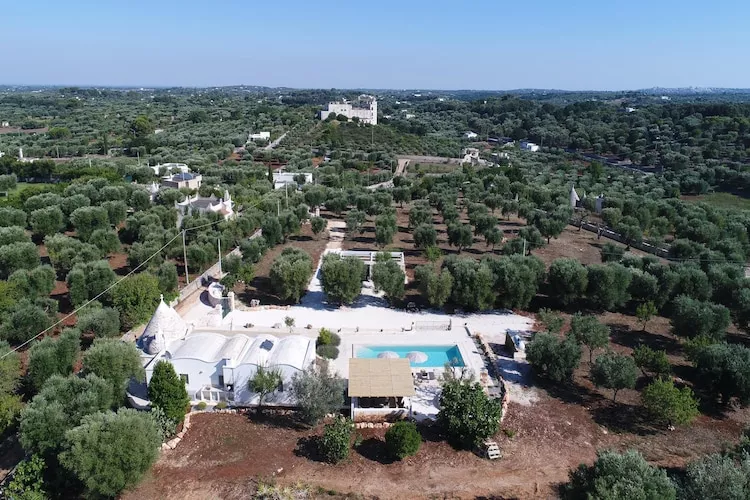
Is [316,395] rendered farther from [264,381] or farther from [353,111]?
[353,111]

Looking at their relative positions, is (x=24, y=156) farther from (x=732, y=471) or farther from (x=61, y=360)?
(x=732, y=471)

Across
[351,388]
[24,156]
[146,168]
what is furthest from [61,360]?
[24,156]

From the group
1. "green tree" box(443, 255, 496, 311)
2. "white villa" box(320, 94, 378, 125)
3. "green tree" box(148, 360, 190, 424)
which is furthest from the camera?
"white villa" box(320, 94, 378, 125)

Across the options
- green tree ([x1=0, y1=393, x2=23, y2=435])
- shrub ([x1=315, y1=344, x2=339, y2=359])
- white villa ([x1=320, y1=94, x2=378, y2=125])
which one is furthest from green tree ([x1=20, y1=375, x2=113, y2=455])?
white villa ([x1=320, y1=94, x2=378, y2=125])

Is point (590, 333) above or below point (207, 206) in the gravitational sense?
Result: below

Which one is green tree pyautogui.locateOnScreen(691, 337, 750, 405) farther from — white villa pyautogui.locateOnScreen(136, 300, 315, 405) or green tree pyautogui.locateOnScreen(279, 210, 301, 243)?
green tree pyautogui.locateOnScreen(279, 210, 301, 243)

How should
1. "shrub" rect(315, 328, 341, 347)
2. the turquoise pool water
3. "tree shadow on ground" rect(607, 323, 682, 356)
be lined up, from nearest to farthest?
the turquoise pool water
"shrub" rect(315, 328, 341, 347)
"tree shadow on ground" rect(607, 323, 682, 356)

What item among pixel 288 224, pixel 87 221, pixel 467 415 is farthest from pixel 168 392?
pixel 87 221
